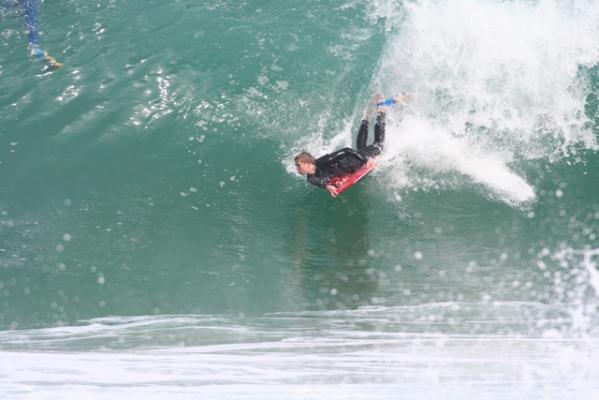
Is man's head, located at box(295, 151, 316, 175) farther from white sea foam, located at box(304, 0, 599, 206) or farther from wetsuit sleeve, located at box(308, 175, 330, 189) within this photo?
white sea foam, located at box(304, 0, 599, 206)

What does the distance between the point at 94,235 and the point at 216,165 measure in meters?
1.91

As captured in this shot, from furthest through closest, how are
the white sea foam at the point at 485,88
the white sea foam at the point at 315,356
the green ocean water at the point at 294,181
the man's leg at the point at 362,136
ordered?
1. the white sea foam at the point at 485,88
2. the man's leg at the point at 362,136
3. the green ocean water at the point at 294,181
4. the white sea foam at the point at 315,356

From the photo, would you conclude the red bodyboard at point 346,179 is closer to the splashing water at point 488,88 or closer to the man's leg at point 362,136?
the man's leg at point 362,136

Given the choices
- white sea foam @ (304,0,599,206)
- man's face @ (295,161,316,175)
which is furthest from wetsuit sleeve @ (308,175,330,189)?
white sea foam @ (304,0,599,206)

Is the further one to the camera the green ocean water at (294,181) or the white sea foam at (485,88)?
the white sea foam at (485,88)

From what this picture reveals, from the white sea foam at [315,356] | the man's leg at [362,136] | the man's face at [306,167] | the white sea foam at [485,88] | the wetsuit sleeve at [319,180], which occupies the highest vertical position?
the white sea foam at [485,88]

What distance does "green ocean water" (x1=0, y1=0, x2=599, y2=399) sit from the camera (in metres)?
6.34

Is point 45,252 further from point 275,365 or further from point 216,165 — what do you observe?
point 275,365

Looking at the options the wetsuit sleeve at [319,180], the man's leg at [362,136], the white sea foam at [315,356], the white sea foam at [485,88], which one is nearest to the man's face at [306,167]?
the wetsuit sleeve at [319,180]

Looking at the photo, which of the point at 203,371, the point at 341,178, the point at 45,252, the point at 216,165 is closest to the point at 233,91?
the point at 216,165

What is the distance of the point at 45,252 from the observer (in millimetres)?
7059

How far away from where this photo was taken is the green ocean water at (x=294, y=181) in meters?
6.34

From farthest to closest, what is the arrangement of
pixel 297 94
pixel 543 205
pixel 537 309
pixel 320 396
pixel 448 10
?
pixel 448 10 < pixel 297 94 < pixel 543 205 < pixel 537 309 < pixel 320 396

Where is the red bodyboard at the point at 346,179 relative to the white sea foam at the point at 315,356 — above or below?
above
